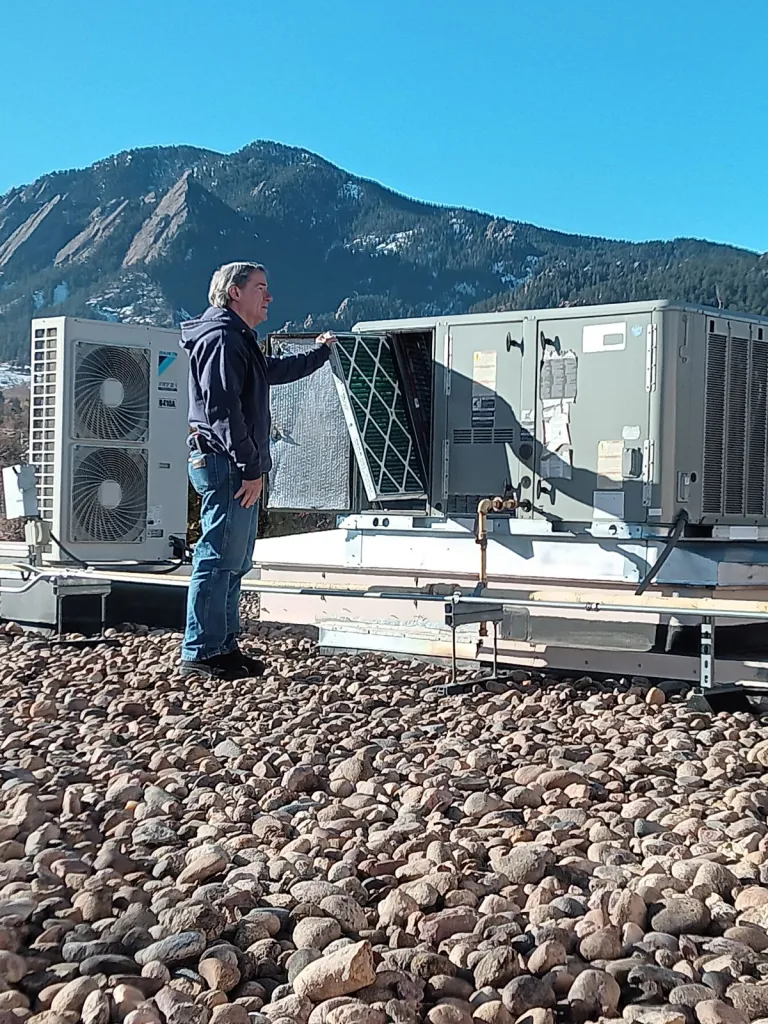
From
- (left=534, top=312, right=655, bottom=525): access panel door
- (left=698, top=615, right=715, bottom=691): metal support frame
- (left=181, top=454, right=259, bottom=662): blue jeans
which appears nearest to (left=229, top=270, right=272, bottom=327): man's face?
(left=181, top=454, right=259, bottom=662): blue jeans

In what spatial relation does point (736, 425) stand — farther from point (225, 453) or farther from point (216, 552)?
point (216, 552)

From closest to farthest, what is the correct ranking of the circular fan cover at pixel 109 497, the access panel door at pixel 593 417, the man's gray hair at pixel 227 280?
the man's gray hair at pixel 227 280
the access panel door at pixel 593 417
the circular fan cover at pixel 109 497

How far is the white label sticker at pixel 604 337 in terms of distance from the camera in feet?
22.2

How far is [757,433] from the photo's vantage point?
7367 millimetres

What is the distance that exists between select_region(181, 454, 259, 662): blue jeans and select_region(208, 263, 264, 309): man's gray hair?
0.81 meters

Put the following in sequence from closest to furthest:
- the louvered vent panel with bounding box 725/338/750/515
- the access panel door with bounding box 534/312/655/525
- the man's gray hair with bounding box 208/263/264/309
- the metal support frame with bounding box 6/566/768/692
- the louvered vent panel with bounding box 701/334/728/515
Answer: the metal support frame with bounding box 6/566/768/692 < the man's gray hair with bounding box 208/263/264/309 < the access panel door with bounding box 534/312/655/525 < the louvered vent panel with bounding box 701/334/728/515 < the louvered vent panel with bounding box 725/338/750/515

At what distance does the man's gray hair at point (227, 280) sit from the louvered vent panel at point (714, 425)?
104 inches

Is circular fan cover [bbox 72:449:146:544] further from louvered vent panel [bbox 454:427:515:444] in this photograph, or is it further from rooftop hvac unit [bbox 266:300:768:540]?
louvered vent panel [bbox 454:427:515:444]

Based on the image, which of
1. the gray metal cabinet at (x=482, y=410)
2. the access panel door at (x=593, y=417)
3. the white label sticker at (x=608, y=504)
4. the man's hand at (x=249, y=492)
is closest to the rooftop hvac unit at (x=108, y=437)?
the gray metal cabinet at (x=482, y=410)

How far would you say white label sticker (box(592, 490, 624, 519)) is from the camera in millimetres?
6820

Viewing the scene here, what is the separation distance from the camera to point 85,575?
304 inches

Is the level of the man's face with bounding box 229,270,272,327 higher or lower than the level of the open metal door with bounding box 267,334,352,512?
higher

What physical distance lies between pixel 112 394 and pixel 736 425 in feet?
14.1

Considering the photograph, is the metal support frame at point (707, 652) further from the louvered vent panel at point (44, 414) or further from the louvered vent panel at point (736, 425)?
the louvered vent panel at point (44, 414)
